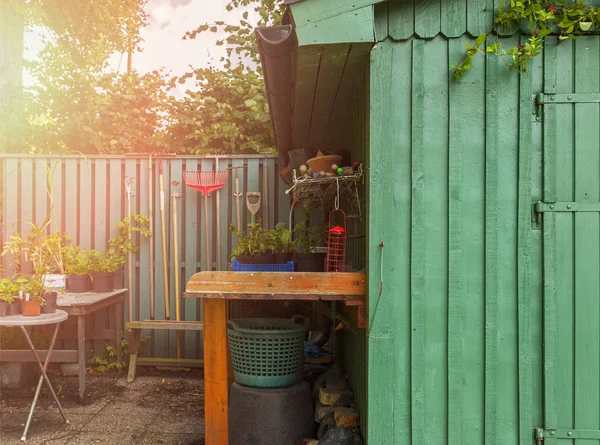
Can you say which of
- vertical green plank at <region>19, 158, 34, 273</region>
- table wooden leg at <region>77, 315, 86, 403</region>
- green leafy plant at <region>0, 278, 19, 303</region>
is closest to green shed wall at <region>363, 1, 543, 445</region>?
green leafy plant at <region>0, 278, 19, 303</region>

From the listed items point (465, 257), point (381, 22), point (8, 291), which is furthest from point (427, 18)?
point (8, 291)

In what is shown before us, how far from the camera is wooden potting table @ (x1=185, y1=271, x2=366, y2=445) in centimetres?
294

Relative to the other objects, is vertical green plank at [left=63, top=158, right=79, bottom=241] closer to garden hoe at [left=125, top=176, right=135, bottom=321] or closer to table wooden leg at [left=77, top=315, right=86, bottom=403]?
garden hoe at [left=125, top=176, right=135, bottom=321]

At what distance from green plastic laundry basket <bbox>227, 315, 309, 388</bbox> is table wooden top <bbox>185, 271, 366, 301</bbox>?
1.60 ft

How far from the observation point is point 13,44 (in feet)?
24.7

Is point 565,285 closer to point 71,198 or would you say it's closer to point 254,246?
point 254,246

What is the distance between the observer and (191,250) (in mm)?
6000

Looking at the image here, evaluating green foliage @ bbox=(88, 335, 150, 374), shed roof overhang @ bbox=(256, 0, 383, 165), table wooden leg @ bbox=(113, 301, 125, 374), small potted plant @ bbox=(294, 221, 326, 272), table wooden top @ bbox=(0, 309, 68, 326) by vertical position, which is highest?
shed roof overhang @ bbox=(256, 0, 383, 165)

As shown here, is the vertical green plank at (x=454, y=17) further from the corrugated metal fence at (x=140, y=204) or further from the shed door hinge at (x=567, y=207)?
the corrugated metal fence at (x=140, y=204)

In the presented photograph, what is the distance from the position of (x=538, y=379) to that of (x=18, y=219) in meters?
5.66

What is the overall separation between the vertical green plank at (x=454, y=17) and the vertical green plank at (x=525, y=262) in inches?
16.1

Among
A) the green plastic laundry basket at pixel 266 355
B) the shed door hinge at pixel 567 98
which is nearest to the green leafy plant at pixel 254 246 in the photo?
the green plastic laundry basket at pixel 266 355

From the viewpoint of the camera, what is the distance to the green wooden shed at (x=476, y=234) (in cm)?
275

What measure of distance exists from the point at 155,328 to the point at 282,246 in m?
2.02
